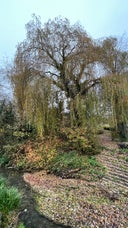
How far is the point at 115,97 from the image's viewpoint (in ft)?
35.1

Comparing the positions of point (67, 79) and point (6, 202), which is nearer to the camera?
point (6, 202)

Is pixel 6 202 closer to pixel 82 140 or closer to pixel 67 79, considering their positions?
pixel 82 140

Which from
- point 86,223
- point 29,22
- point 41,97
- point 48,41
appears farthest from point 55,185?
point 29,22

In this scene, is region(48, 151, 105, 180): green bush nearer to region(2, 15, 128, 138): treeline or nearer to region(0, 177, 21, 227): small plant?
region(2, 15, 128, 138): treeline

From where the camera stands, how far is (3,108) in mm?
14125

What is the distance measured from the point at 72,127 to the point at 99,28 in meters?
9.13

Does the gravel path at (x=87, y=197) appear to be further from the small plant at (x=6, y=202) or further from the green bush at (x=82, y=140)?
the small plant at (x=6, y=202)

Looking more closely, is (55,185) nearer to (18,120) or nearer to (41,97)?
(41,97)

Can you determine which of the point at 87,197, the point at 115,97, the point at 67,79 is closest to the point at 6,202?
the point at 87,197

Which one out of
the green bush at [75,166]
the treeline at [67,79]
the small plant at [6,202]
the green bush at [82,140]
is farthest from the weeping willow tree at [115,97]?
the small plant at [6,202]

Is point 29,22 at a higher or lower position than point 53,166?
higher

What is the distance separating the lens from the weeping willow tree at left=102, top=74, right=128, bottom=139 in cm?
1061

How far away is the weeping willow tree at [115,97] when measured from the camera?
10609 mm

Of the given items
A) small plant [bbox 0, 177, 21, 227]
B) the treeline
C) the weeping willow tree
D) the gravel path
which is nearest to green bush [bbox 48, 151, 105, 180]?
the gravel path
